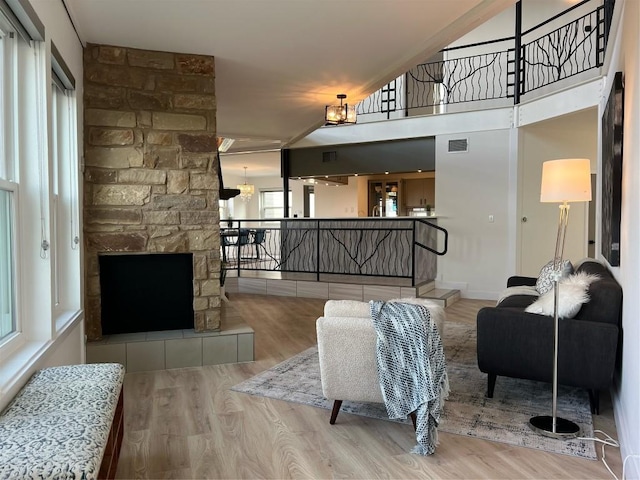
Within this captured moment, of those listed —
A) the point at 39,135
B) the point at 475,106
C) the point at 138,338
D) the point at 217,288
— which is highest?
the point at 475,106

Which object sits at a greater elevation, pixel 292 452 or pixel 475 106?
pixel 475 106

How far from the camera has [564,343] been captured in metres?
2.91

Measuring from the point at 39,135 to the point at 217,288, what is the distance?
6.63 ft

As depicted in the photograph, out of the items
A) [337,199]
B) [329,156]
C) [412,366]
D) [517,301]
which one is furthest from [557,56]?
[412,366]

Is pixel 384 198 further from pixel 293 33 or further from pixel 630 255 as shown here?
pixel 630 255

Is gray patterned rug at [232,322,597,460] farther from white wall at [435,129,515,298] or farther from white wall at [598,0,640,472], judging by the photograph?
white wall at [435,129,515,298]

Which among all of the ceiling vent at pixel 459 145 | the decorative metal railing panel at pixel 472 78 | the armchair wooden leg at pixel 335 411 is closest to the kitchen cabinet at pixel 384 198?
the decorative metal railing panel at pixel 472 78

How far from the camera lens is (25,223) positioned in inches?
94.2

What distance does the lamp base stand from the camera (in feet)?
8.61

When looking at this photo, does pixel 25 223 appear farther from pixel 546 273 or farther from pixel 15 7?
pixel 546 273

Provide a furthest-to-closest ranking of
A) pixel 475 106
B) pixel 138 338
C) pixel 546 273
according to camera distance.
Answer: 1. pixel 475 106
2. pixel 546 273
3. pixel 138 338

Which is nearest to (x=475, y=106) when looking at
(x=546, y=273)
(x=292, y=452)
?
(x=546, y=273)

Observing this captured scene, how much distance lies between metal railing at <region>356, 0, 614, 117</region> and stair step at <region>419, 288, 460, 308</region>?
2972 mm

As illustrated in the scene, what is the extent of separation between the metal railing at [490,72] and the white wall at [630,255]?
447 cm
